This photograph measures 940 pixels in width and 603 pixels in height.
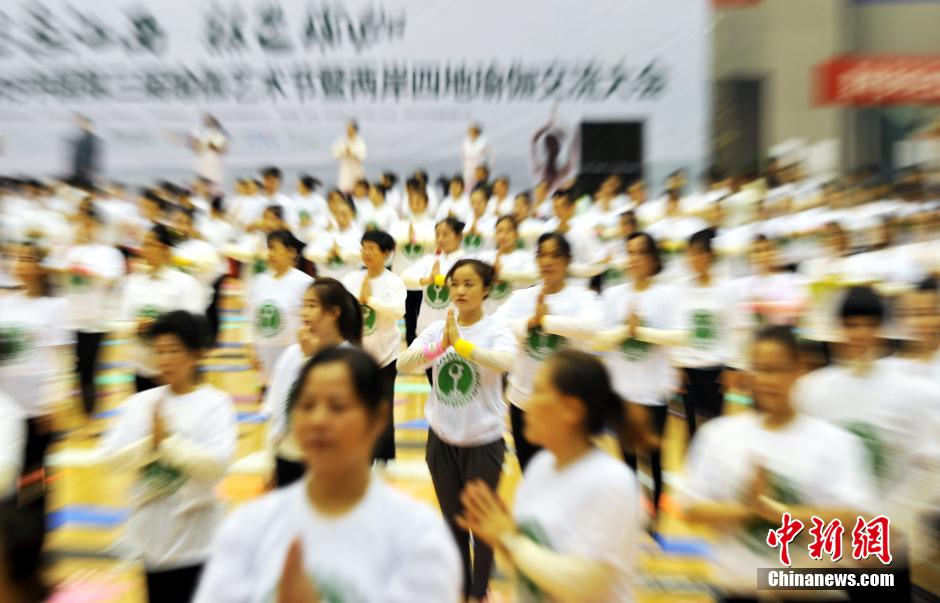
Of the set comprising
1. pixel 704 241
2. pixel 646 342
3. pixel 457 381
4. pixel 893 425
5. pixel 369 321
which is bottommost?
pixel 893 425

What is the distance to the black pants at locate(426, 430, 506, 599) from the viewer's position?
9.26ft

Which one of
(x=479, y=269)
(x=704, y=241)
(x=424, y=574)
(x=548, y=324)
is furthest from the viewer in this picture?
(x=704, y=241)

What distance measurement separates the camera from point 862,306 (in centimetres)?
259

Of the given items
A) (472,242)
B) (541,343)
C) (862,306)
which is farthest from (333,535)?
(472,242)

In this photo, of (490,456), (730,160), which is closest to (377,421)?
(490,456)

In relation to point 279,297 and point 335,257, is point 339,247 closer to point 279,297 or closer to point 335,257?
point 335,257

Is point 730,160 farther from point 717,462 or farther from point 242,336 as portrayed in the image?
point 717,462

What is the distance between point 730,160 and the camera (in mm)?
10961

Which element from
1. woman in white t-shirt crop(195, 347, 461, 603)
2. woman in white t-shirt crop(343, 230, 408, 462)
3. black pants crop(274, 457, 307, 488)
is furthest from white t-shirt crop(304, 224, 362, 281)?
woman in white t-shirt crop(195, 347, 461, 603)

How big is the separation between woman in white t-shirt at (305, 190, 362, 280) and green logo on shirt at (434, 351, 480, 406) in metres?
3.35

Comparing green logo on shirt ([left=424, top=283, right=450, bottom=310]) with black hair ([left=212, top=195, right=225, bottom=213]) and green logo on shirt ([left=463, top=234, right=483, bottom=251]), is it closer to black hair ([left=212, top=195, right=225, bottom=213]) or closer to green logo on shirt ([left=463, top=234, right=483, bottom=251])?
green logo on shirt ([left=463, top=234, right=483, bottom=251])

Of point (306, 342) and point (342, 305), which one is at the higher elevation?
point (342, 305)

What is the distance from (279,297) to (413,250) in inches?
108

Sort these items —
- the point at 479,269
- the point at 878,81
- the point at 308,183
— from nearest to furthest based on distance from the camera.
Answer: the point at 479,269, the point at 308,183, the point at 878,81
